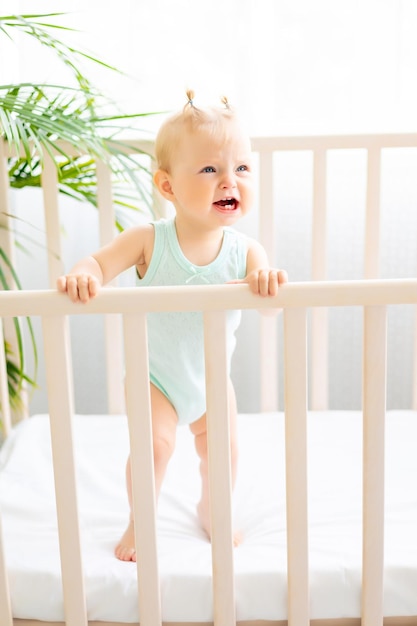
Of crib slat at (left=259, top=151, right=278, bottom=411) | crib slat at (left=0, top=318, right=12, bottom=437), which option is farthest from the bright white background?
crib slat at (left=0, top=318, right=12, bottom=437)

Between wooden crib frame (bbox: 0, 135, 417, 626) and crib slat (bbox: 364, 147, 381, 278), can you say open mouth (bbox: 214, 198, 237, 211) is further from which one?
crib slat (bbox: 364, 147, 381, 278)

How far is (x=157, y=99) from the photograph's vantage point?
78.7 inches

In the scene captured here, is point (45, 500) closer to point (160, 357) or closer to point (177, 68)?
point (160, 357)

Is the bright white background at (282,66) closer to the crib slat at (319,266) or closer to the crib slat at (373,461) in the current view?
the crib slat at (319,266)

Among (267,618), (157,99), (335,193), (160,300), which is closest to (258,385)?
(335,193)

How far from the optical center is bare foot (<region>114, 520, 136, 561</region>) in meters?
1.29

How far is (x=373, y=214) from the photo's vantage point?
1.73 meters

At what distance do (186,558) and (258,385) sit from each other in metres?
0.95

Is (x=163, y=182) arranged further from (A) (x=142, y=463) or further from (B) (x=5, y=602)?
(B) (x=5, y=602)

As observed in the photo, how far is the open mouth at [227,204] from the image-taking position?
50.1 inches

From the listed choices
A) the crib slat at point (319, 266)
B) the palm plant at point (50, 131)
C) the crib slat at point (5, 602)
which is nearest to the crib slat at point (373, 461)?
the crib slat at point (5, 602)

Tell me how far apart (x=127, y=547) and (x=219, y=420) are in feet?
1.02

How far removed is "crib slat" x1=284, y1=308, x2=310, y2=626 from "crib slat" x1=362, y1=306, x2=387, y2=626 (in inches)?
2.8

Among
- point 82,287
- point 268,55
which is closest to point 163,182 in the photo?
point 82,287
